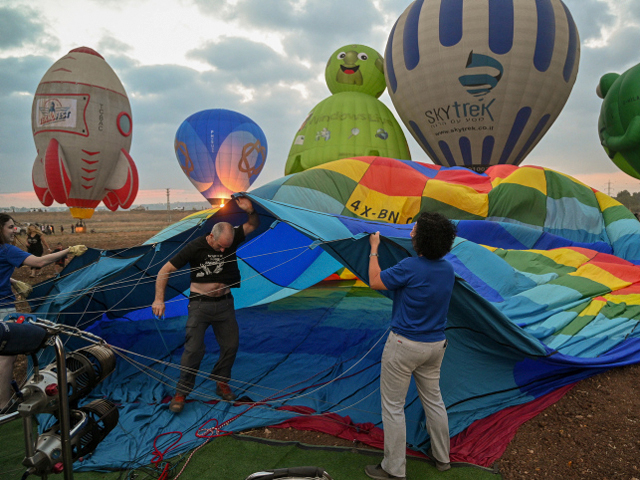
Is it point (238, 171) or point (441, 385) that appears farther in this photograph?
point (238, 171)

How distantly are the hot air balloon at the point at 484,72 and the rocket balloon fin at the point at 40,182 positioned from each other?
13.0 metres

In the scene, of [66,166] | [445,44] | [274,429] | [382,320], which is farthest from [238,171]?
[274,429]

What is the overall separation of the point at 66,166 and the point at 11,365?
14754 mm

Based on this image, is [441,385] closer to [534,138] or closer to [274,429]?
[274,429]

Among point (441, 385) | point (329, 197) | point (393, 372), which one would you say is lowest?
point (441, 385)

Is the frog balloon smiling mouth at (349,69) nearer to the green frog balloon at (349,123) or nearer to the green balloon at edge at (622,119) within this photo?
the green frog balloon at (349,123)

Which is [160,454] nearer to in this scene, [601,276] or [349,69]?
[601,276]

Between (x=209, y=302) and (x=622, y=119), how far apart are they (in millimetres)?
15140

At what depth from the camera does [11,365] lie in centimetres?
231

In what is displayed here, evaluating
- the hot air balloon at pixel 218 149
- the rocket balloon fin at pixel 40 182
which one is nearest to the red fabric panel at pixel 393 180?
the hot air balloon at pixel 218 149

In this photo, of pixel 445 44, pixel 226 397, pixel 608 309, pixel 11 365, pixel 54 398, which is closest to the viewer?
pixel 54 398

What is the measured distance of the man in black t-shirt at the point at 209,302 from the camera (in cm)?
262

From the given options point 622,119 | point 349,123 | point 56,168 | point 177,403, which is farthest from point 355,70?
point 177,403

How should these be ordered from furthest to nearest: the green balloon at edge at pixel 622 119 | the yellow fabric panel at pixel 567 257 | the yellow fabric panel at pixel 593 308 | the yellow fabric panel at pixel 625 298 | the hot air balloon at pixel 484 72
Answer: the green balloon at edge at pixel 622 119, the hot air balloon at pixel 484 72, the yellow fabric panel at pixel 567 257, the yellow fabric panel at pixel 625 298, the yellow fabric panel at pixel 593 308
